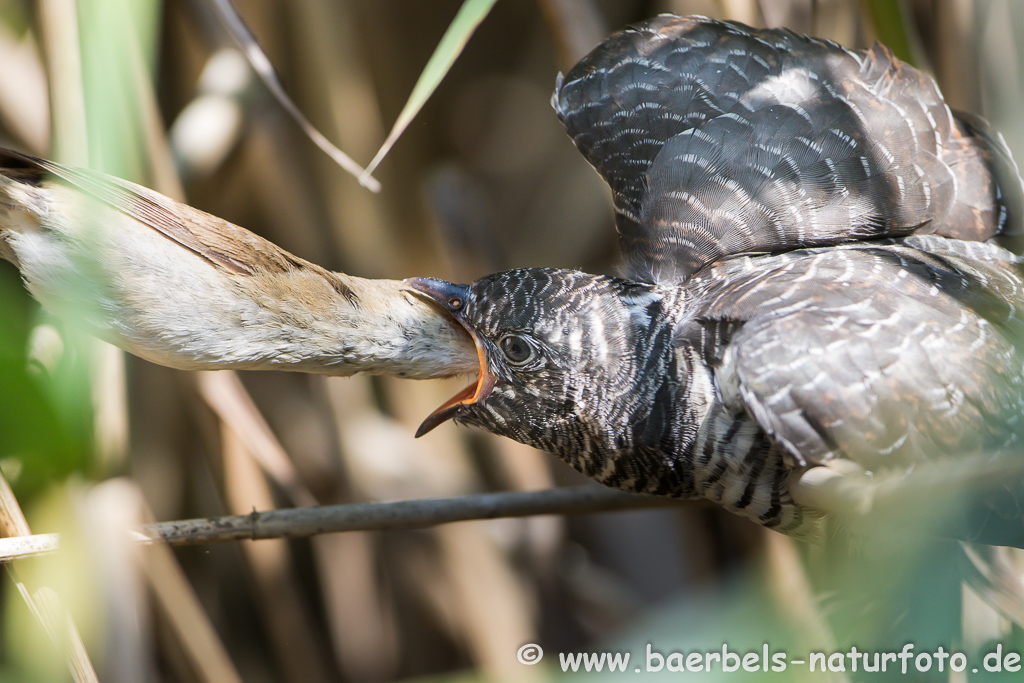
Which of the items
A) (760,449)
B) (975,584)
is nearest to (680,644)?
(760,449)

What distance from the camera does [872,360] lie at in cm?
91

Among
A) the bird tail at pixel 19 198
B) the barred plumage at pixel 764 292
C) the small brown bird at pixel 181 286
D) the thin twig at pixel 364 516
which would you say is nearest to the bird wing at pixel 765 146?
the barred plumage at pixel 764 292

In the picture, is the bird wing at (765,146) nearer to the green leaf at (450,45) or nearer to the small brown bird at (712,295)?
the small brown bird at (712,295)

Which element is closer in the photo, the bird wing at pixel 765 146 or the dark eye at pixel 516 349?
the dark eye at pixel 516 349

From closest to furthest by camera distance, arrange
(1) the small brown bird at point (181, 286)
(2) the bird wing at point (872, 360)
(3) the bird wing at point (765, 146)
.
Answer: (1) the small brown bird at point (181, 286), (2) the bird wing at point (872, 360), (3) the bird wing at point (765, 146)

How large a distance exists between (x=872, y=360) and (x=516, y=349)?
500 mm

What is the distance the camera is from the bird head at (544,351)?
→ 3.65ft

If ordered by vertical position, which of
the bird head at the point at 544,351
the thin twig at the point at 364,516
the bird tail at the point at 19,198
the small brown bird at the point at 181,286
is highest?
the bird tail at the point at 19,198

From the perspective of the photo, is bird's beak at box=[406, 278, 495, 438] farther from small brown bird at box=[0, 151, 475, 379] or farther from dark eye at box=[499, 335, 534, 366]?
small brown bird at box=[0, 151, 475, 379]

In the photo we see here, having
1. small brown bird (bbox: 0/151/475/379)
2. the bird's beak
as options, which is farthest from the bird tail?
the bird's beak

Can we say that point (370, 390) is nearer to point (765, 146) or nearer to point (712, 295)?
point (712, 295)

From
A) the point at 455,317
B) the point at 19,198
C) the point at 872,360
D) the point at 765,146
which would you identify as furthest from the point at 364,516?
the point at 765,146

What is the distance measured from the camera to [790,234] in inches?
48.3

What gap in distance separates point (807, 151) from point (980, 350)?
1.45 feet
